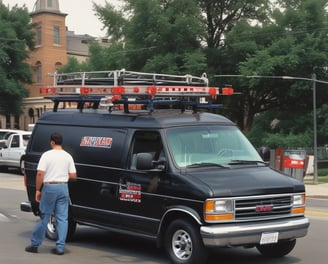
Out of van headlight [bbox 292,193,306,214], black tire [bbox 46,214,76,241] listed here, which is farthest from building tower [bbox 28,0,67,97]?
van headlight [bbox 292,193,306,214]

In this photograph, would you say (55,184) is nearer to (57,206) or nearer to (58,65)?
(57,206)

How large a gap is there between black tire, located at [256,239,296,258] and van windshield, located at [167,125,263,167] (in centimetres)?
119

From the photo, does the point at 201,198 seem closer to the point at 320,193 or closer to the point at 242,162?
the point at 242,162

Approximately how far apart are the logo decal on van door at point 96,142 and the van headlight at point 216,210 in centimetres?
219

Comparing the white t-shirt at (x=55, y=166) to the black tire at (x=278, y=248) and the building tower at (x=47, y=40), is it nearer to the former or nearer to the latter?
the black tire at (x=278, y=248)

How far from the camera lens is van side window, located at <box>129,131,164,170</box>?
325 inches

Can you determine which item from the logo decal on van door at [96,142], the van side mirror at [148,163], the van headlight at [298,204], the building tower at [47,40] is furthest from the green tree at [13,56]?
the van headlight at [298,204]

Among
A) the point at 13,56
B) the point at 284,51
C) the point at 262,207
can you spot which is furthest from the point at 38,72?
the point at 262,207

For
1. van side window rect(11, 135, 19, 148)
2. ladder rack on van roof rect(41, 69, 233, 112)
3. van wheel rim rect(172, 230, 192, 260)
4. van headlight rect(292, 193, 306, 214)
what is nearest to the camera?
van wheel rim rect(172, 230, 192, 260)

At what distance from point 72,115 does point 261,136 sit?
34.9 metres

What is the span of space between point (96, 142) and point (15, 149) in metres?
19.0

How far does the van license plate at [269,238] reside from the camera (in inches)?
291

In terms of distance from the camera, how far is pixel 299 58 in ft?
133

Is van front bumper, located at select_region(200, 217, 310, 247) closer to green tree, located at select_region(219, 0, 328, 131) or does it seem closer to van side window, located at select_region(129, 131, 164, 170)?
van side window, located at select_region(129, 131, 164, 170)
